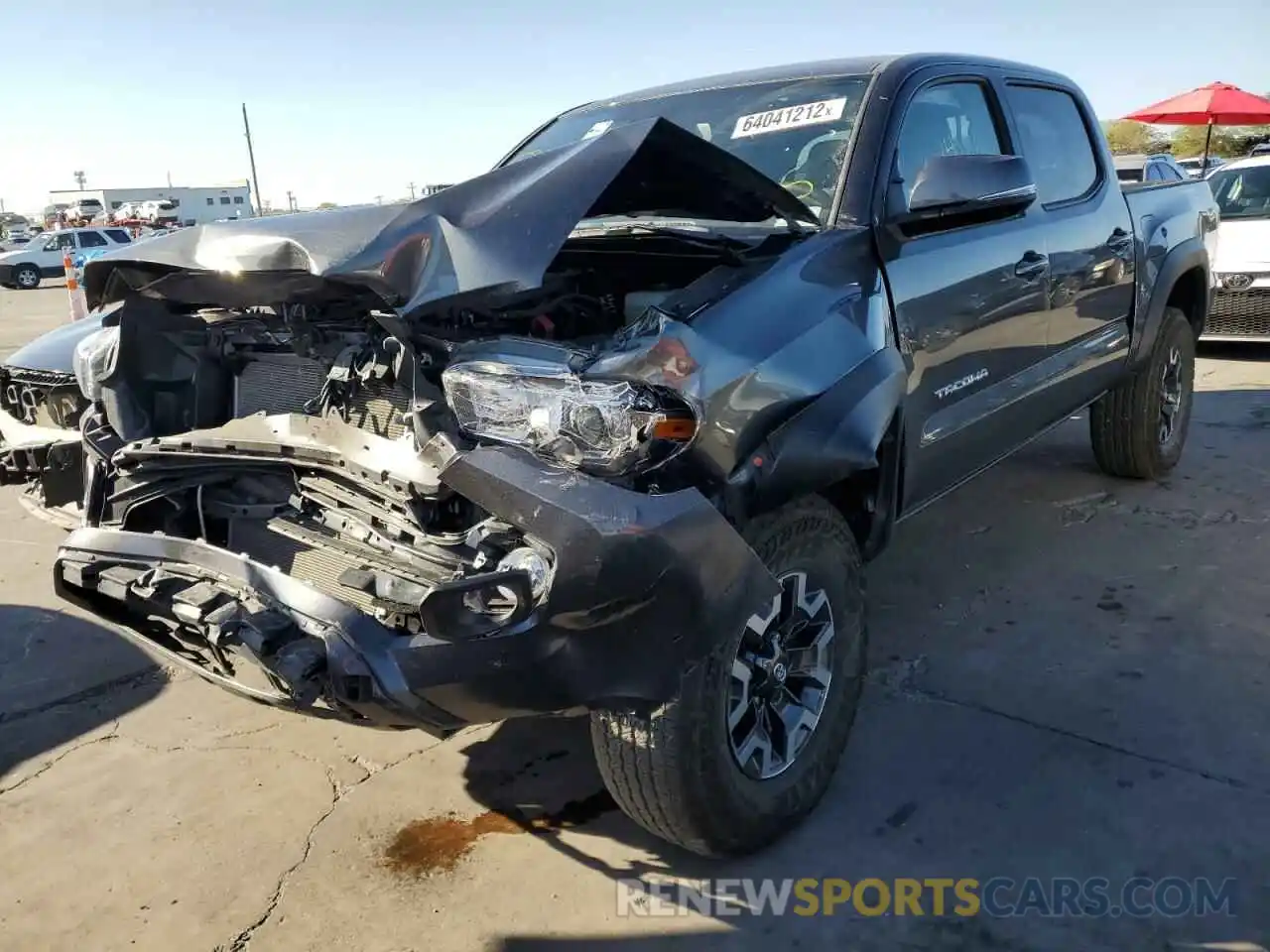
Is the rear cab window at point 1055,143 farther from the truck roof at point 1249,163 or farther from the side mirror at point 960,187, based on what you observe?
the truck roof at point 1249,163

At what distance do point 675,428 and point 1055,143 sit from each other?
113 inches

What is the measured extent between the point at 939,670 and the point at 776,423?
157 centimetres

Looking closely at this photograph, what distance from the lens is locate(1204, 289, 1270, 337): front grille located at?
820cm

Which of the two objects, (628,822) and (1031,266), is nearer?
(628,822)

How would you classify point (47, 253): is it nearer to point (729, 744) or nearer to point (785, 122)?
point (785, 122)

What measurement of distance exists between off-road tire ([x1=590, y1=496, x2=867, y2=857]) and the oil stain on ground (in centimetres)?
39

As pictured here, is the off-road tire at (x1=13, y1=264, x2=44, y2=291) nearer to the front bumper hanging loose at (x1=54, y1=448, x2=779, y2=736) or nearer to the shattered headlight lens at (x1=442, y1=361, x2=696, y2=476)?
the front bumper hanging loose at (x1=54, y1=448, x2=779, y2=736)

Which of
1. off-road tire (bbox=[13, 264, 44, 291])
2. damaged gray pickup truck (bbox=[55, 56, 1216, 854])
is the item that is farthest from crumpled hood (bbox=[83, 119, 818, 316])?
off-road tire (bbox=[13, 264, 44, 291])

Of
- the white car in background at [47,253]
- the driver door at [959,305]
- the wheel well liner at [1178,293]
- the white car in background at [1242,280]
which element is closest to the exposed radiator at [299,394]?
the driver door at [959,305]

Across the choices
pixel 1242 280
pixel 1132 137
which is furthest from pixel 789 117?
pixel 1132 137

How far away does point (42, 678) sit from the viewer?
3.51 m

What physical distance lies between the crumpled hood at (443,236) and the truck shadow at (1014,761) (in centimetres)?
147

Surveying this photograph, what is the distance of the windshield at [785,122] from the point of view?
2973 millimetres

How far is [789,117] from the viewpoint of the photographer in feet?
10.5
